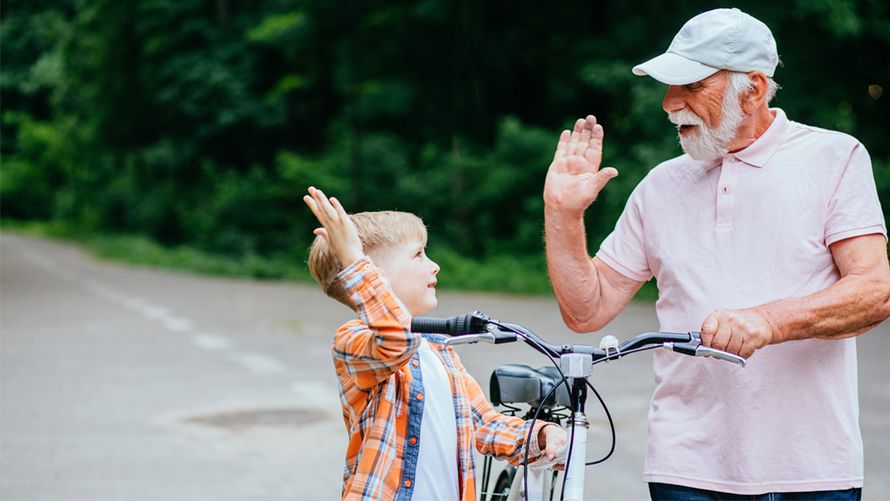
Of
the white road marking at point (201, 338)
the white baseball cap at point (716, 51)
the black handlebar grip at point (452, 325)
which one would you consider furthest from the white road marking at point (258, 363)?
the black handlebar grip at point (452, 325)

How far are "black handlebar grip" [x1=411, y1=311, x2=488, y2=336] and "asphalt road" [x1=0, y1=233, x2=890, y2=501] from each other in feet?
12.3

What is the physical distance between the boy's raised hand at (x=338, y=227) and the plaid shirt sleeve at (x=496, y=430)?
586 mm

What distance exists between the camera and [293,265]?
928 inches

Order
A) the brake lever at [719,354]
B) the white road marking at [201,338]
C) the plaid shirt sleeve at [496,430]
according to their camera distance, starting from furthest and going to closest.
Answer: the white road marking at [201,338] < the plaid shirt sleeve at [496,430] < the brake lever at [719,354]

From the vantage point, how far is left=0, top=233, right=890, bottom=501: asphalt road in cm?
650

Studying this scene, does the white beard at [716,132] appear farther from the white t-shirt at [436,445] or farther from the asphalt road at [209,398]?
the asphalt road at [209,398]

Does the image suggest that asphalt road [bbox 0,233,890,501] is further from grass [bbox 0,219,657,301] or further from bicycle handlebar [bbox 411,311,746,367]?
bicycle handlebar [bbox 411,311,746,367]

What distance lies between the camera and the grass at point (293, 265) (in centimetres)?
1831

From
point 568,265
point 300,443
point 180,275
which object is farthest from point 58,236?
point 568,265

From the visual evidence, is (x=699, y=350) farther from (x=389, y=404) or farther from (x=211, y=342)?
(x=211, y=342)

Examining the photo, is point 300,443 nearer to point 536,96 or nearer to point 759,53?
point 759,53

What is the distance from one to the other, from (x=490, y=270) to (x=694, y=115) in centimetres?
1705

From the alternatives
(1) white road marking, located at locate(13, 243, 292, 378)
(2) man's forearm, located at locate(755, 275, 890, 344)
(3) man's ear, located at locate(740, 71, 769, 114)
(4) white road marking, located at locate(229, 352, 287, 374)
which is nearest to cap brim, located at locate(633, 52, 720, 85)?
(3) man's ear, located at locate(740, 71, 769, 114)

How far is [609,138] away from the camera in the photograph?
2125cm
